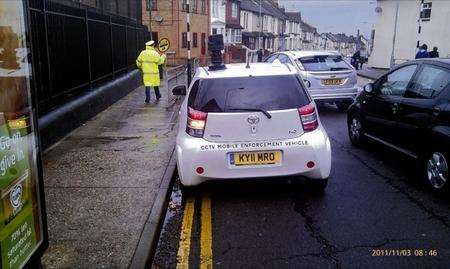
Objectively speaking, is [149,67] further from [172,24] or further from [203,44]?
[203,44]

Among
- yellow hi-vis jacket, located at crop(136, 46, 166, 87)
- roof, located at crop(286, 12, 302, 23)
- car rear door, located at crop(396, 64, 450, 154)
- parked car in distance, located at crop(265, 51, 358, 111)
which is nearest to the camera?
car rear door, located at crop(396, 64, 450, 154)

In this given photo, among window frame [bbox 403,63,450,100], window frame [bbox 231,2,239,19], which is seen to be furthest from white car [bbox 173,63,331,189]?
window frame [bbox 231,2,239,19]

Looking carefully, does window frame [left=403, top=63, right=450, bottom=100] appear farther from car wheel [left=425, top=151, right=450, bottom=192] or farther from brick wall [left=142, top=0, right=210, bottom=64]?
brick wall [left=142, top=0, right=210, bottom=64]

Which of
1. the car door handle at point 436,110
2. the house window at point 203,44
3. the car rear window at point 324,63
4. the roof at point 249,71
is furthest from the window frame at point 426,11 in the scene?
the roof at point 249,71

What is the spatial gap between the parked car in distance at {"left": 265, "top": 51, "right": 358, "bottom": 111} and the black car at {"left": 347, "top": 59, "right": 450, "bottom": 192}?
4044 millimetres

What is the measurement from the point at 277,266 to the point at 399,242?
1.27m

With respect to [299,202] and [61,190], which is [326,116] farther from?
[61,190]

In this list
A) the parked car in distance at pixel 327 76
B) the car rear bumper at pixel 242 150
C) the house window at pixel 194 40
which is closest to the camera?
the car rear bumper at pixel 242 150

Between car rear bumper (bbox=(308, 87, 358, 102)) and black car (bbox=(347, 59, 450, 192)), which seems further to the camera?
car rear bumper (bbox=(308, 87, 358, 102))

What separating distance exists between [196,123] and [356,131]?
3.94 meters

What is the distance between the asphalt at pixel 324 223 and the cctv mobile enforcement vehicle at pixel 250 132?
16.9 inches

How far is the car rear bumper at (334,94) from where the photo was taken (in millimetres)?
11914

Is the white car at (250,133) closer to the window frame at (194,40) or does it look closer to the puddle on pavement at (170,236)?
the puddle on pavement at (170,236)

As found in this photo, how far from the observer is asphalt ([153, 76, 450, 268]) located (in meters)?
4.10
